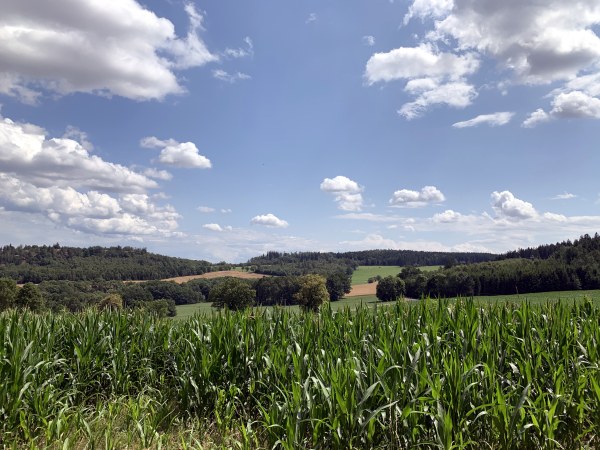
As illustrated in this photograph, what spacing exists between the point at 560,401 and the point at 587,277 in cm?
9798

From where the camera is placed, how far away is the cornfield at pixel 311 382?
4.76 meters


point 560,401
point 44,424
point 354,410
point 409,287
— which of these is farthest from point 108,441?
point 409,287

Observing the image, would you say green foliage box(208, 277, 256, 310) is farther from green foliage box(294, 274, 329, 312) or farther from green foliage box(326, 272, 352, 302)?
green foliage box(326, 272, 352, 302)

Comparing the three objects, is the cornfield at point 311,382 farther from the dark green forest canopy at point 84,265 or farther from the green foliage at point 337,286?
→ the dark green forest canopy at point 84,265

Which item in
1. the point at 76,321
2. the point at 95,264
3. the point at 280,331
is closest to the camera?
the point at 280,331

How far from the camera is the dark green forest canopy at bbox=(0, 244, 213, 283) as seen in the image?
144m

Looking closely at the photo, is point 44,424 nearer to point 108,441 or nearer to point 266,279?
point 108,441

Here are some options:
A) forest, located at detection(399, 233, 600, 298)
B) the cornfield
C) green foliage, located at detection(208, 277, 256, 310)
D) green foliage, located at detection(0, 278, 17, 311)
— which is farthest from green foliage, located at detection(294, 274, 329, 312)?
the cornfield

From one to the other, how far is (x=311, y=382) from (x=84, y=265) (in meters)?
185

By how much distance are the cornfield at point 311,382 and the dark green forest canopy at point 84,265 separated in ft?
493

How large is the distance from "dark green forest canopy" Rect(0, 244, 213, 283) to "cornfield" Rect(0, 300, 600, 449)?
493ft

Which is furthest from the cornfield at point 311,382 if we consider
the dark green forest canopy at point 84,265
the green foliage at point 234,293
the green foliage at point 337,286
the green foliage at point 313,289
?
the dark green forest canopy at point 84,265

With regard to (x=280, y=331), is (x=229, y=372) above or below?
below

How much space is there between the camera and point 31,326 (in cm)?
836
